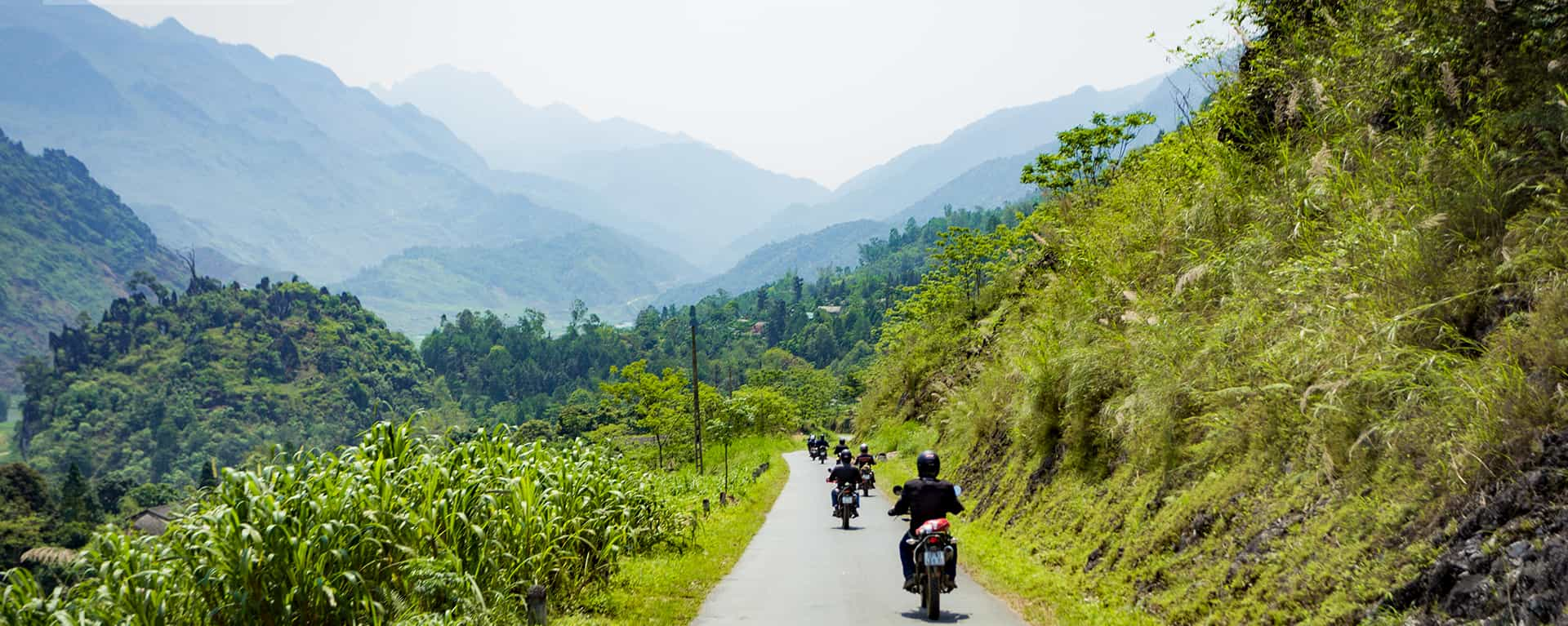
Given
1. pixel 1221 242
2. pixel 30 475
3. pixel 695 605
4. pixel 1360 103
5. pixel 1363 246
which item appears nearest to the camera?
pixel 1363 246

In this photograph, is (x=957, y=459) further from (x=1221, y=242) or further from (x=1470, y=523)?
(x=1470, y=523)

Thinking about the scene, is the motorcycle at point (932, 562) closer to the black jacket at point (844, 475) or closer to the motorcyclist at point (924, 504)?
the motorcyclist at point (924, 504)

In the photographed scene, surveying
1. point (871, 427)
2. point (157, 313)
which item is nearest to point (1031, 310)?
point (871, 427)

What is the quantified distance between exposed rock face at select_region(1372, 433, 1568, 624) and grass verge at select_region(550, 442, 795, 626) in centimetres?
627

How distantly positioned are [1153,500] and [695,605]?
507 cm

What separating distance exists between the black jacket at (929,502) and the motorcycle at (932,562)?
22cm

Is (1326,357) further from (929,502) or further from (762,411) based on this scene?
(762,411)

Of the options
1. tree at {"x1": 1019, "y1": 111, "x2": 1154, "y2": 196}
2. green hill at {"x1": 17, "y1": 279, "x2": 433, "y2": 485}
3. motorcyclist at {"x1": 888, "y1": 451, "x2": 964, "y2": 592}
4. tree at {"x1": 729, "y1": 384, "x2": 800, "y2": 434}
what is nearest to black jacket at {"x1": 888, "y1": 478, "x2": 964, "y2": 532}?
motorcyclist at {"x1": 888, "y1": 451, "x2": 964, "y2": 592}

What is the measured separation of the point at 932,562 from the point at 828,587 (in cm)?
233

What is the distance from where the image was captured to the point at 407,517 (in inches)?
300

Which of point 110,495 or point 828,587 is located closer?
point 828,587

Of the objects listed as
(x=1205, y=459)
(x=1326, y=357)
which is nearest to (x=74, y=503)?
(x=1205, y=459)

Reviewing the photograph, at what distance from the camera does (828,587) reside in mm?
11508

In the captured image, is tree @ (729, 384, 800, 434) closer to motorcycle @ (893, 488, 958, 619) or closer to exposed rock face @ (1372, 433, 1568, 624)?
motorcycle @ (893, 488, 958, 619)
